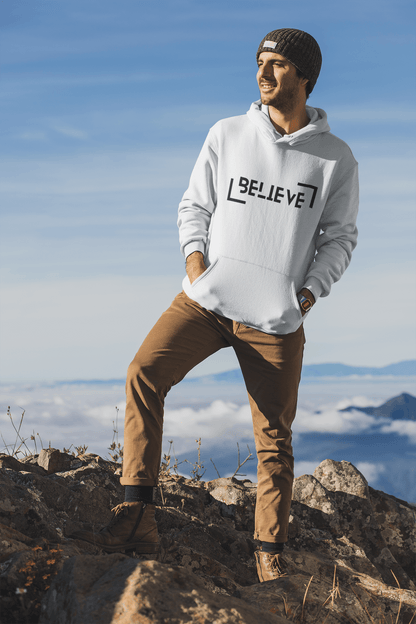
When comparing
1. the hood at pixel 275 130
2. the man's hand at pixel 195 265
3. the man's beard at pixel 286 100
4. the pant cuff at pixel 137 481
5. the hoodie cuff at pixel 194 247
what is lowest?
the pant cuff at pixel 137 481

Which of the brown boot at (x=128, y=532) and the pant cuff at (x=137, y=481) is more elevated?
the pant cuff at (x=137, y=481)

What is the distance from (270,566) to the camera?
139 inches

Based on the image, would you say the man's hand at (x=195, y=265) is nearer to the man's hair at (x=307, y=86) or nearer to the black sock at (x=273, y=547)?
the man's hair at (x=307, y=86)

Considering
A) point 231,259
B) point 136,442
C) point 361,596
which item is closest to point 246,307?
point 231,259

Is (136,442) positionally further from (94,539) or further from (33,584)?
(33,584)

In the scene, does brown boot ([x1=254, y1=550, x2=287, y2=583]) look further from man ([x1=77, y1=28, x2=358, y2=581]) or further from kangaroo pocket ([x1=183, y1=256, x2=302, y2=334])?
kangaroo pocket ([x1=183, y1=256, x2=302, y2=334])

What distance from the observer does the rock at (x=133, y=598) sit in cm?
203

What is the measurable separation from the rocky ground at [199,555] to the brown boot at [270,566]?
0.13 metres

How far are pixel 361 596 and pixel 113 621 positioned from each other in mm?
2072

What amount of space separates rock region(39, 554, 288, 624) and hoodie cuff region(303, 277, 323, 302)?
6.31ft

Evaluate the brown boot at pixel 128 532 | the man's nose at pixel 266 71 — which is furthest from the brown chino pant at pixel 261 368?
the man's nose at pixel 266 71

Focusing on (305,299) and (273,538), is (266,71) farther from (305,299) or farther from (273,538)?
(273,538)

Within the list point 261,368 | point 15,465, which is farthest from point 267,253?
point 15,465

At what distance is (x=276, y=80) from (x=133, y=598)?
9.93ft
